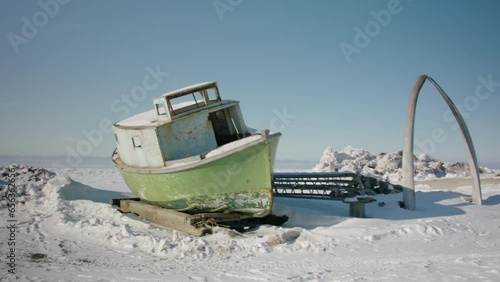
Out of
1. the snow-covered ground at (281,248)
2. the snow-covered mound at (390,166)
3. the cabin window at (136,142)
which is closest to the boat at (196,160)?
the cabin window at (136,142)

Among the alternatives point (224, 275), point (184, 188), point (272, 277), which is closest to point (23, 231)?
point (184, 188)

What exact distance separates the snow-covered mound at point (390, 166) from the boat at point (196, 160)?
13.0 m

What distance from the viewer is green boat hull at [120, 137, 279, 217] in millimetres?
8070

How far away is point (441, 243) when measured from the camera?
22.6 ft

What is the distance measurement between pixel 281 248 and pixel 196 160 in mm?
2898

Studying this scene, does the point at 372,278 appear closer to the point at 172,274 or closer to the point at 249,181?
the point at 172,274

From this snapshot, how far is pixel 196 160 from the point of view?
26.8ft

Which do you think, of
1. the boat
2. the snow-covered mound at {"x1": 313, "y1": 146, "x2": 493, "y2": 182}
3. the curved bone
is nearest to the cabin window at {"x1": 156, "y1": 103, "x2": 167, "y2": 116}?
the boat

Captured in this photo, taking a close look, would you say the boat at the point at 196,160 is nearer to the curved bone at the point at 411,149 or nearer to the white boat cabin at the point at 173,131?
the white boat cabin at the point at 173,131

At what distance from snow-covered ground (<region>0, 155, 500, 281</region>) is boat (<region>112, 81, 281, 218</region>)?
2.92 feet

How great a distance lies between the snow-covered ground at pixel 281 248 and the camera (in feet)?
17.5

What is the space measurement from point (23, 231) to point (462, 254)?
388 inches

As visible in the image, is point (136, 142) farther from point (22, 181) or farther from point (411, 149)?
point (22, 181)

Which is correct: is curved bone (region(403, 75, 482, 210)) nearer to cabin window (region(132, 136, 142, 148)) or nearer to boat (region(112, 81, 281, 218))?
boat (region(112, 81, 281, 218))
